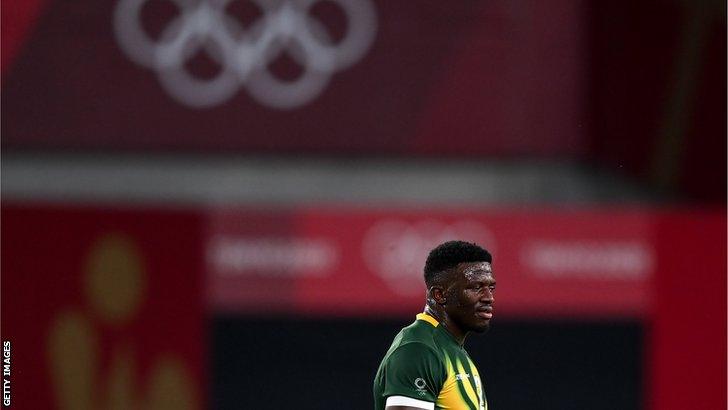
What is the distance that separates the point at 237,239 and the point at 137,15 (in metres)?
2.42

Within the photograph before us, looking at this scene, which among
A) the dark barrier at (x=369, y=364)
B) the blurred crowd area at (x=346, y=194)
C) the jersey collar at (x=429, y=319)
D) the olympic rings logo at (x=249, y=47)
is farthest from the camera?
the olympic rings logo at (x=249, y=47)

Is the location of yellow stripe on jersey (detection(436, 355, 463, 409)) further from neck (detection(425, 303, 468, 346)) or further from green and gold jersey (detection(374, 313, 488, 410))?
neck (detection(425, 303, 468, 346))

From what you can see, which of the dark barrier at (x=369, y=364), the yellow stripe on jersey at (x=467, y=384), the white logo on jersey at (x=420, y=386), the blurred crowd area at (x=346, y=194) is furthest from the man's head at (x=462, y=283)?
the dark barrier at (x=369, y=364)

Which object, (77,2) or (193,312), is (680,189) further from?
(77,2)

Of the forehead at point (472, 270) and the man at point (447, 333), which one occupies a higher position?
the forehead at point (472, 270)

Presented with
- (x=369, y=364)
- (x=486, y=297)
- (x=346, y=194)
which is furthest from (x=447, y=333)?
(x=346, y=194)

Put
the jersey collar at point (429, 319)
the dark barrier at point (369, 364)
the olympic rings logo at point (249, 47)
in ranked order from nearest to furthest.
Result: the jersey collar at point (429, 319)
the dark barrier at point (369, 364)
the olympic rings logo at point (249, 47)

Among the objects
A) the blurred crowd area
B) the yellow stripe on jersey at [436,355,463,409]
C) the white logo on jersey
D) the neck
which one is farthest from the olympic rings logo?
the white logo on jersey

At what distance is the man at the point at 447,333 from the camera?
4418 mm

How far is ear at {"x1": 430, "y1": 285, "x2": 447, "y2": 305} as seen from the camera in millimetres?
4586

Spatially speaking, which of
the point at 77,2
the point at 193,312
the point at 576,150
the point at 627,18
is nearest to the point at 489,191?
the point at 576,150

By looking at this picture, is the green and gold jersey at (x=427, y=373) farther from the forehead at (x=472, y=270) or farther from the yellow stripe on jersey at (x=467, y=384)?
the forehead at (x=472, y=270)

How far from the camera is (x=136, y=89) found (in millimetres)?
11203

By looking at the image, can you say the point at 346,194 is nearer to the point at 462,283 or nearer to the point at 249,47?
the point at 249,47
